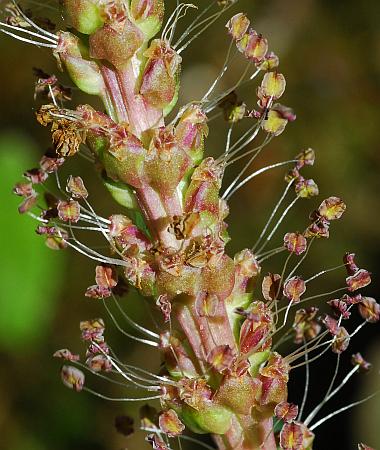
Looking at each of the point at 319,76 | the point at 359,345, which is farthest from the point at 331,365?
the point at 319,76

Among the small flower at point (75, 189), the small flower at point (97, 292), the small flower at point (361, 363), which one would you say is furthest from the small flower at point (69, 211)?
the small flower at point (361, 363)

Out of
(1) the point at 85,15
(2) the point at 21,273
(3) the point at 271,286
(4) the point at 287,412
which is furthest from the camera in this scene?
(2) the point at 21,273

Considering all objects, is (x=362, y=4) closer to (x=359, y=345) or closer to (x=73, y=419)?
(x=359, y=345)

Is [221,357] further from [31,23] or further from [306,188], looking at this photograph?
[31,23]

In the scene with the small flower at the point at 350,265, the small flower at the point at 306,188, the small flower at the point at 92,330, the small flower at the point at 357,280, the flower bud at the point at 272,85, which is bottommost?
the small flower at the point at 92,330

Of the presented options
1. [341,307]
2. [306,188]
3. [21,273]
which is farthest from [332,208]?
[21,273]

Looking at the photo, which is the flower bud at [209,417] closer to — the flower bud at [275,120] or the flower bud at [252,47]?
the flower bud at [275,120]
